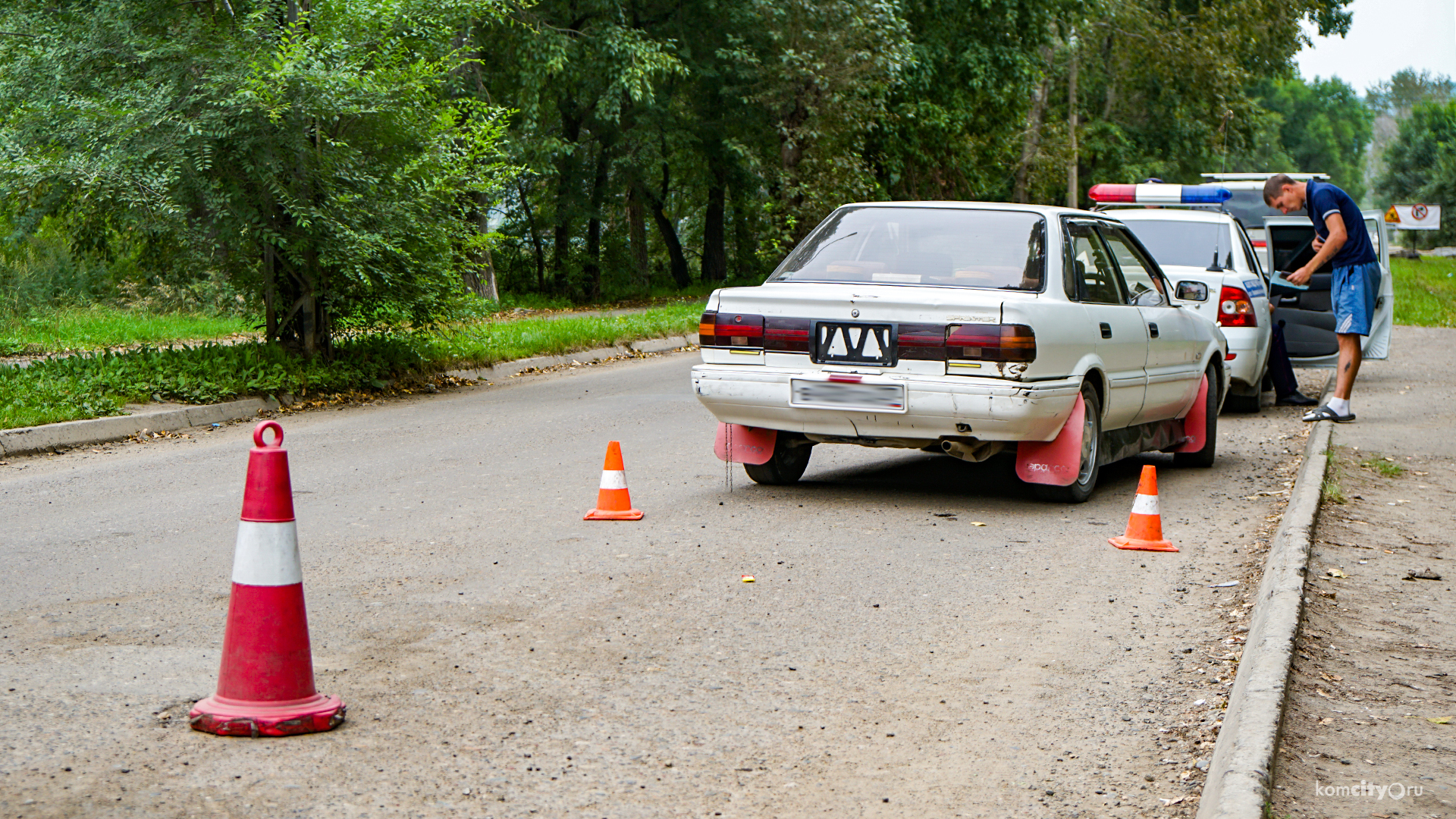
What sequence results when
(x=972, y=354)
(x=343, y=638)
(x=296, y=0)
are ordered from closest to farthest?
(x=343, y=638) < (x=972, y=354) < (x=296, y=0)

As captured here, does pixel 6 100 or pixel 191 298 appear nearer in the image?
pixel 6 100

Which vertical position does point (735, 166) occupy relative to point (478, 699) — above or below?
above

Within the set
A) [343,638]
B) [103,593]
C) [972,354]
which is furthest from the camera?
[972,354]

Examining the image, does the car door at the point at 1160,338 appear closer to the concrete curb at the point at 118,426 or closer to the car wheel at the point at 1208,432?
the car wheel at the point at 1208,432

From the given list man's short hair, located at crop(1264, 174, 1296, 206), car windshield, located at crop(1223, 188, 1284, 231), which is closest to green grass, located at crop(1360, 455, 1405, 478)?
man's short hair, located at crop(1264, 174, 1296, 206)

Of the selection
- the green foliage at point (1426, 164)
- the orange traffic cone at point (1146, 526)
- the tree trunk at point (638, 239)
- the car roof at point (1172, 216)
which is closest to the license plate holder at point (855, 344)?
the orange traffic cone at point (1146, 526)

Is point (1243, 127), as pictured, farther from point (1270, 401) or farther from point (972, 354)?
point (972, 354)

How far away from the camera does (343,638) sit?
5059 mm

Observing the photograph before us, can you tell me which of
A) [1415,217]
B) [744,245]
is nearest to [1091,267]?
[744,245]

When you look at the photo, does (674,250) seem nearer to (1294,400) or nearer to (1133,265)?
(1294,400)

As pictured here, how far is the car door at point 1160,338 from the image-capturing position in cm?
873

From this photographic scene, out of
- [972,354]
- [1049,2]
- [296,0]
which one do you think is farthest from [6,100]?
[1049,2]

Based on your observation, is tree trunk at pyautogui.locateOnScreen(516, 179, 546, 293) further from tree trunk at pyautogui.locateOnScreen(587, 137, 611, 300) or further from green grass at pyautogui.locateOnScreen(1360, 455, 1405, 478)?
green grass at pyautogui.locateOnScreen(1360, 455, 1405, 478)

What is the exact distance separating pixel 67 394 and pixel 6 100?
3.01 metres
